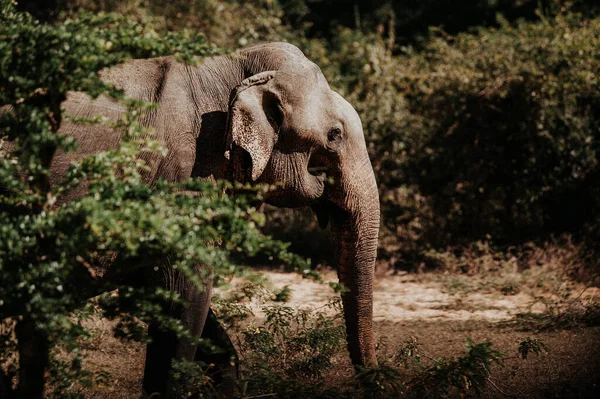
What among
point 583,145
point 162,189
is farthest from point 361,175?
point 583,145

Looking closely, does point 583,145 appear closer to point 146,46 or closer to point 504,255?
point 504,255

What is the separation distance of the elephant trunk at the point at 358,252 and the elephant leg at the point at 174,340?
1058 millimetres

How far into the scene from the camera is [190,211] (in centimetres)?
388

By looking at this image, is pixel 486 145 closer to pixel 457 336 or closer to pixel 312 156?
pixel 457 336

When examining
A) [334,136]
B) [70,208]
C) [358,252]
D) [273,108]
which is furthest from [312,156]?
[70,208]

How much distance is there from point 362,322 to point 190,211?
2.27 meters

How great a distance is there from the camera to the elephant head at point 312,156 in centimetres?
544

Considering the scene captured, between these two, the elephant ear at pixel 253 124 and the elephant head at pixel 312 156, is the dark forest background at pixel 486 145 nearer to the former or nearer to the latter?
the elephant head at pixel 312 156

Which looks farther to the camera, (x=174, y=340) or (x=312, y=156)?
(x=312, y=156)

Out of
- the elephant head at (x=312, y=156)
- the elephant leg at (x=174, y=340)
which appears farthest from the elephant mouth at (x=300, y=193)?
the elephant leg at (x=174, y=340)

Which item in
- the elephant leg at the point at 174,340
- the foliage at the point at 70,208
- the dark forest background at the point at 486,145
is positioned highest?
the dark forest background at the point at 486,145

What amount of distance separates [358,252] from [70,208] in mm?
2522

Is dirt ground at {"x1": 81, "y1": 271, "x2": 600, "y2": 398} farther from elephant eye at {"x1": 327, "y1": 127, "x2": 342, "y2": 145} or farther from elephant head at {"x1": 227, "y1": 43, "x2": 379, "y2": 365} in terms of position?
elephant eye at {"x1": 327, "y1": 127, "x2": 342, "y2": 145}

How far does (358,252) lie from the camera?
582 centimetres
